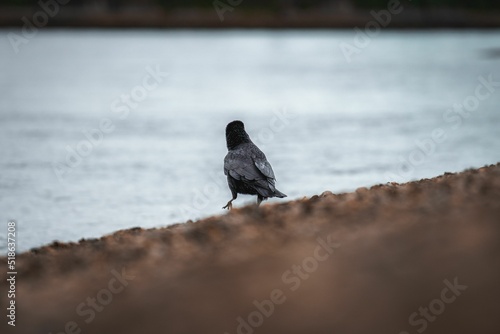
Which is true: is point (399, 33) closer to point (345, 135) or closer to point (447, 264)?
point (345, 135)

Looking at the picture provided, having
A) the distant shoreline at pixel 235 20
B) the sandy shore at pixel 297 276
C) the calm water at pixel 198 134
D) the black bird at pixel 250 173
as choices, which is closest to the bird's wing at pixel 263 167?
the black bird at pixel 250 173

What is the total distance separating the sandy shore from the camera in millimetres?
4344

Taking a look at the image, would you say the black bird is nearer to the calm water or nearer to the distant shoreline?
the calm water

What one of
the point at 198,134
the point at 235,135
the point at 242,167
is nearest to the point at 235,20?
the point at 198,134

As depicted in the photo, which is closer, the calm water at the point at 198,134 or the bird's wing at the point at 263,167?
the bird's wing at the point at 263,167

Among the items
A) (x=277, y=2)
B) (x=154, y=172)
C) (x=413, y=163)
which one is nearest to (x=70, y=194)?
(x=154, y=172)

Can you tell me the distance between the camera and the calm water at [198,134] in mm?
10992

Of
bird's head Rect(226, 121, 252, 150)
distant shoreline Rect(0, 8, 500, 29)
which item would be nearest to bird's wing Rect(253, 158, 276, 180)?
bird's head Rect(226, 121, 252, 150)

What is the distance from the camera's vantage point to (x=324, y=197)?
704cm

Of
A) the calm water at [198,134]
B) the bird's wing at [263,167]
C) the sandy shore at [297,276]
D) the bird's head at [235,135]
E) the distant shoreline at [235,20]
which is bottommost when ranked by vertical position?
the distant shoreline at [235,20]

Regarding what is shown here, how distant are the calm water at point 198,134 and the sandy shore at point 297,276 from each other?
3.50 m

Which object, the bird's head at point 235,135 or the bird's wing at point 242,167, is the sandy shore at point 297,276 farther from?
the bird's head at point 235,135

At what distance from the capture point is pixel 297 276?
4.73 metres

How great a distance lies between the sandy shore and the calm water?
3497mm
